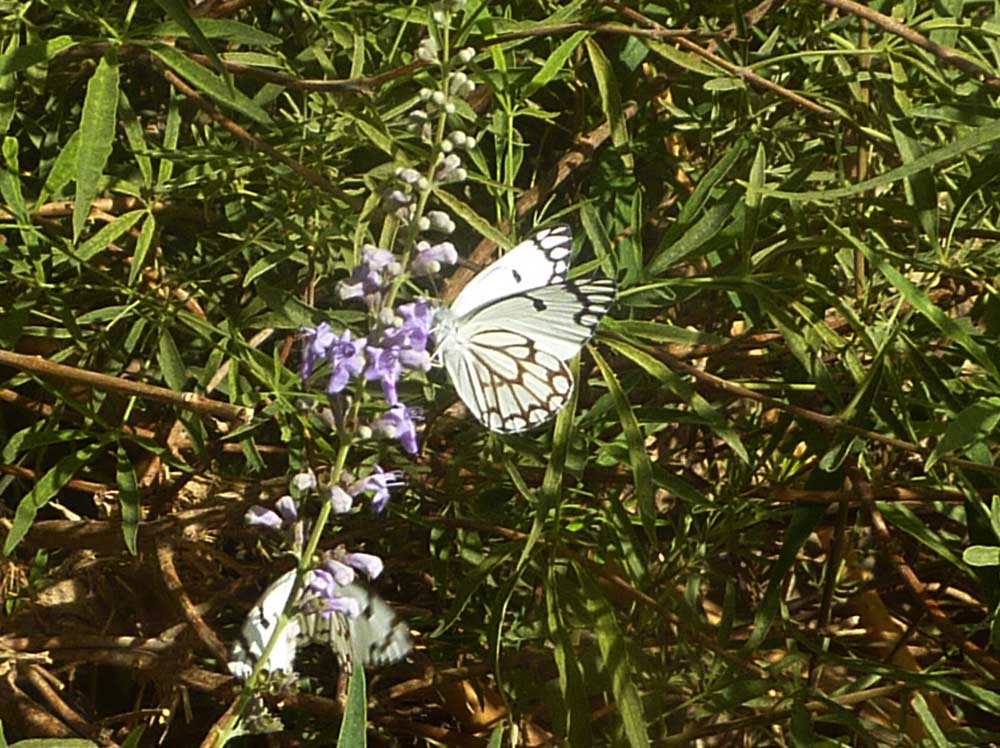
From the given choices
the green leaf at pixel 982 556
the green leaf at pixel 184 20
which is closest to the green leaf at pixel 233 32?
the green leaf at pixel 184 20

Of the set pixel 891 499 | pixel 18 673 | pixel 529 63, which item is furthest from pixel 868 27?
pixel 18 673

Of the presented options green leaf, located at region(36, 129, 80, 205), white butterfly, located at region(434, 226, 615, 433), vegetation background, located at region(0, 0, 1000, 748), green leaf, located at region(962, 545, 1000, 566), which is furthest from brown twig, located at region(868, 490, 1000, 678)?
A: green leaf, located at region(36, 129, 80, 205)

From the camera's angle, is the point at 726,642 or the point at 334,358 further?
the point at 726,642

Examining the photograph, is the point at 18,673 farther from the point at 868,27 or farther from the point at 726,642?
the point at 868,27

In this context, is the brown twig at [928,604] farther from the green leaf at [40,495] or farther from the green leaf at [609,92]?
the green leaf at [40,495]

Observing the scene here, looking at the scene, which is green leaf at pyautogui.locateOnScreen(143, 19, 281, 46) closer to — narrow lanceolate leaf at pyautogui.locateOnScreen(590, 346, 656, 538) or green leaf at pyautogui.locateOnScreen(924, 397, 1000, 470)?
narrow lanceolate leaf at pyautogui.locateOnScreen(590, 346, 656, 538)

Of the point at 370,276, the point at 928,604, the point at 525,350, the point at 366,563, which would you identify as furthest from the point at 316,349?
the point at 928,604
